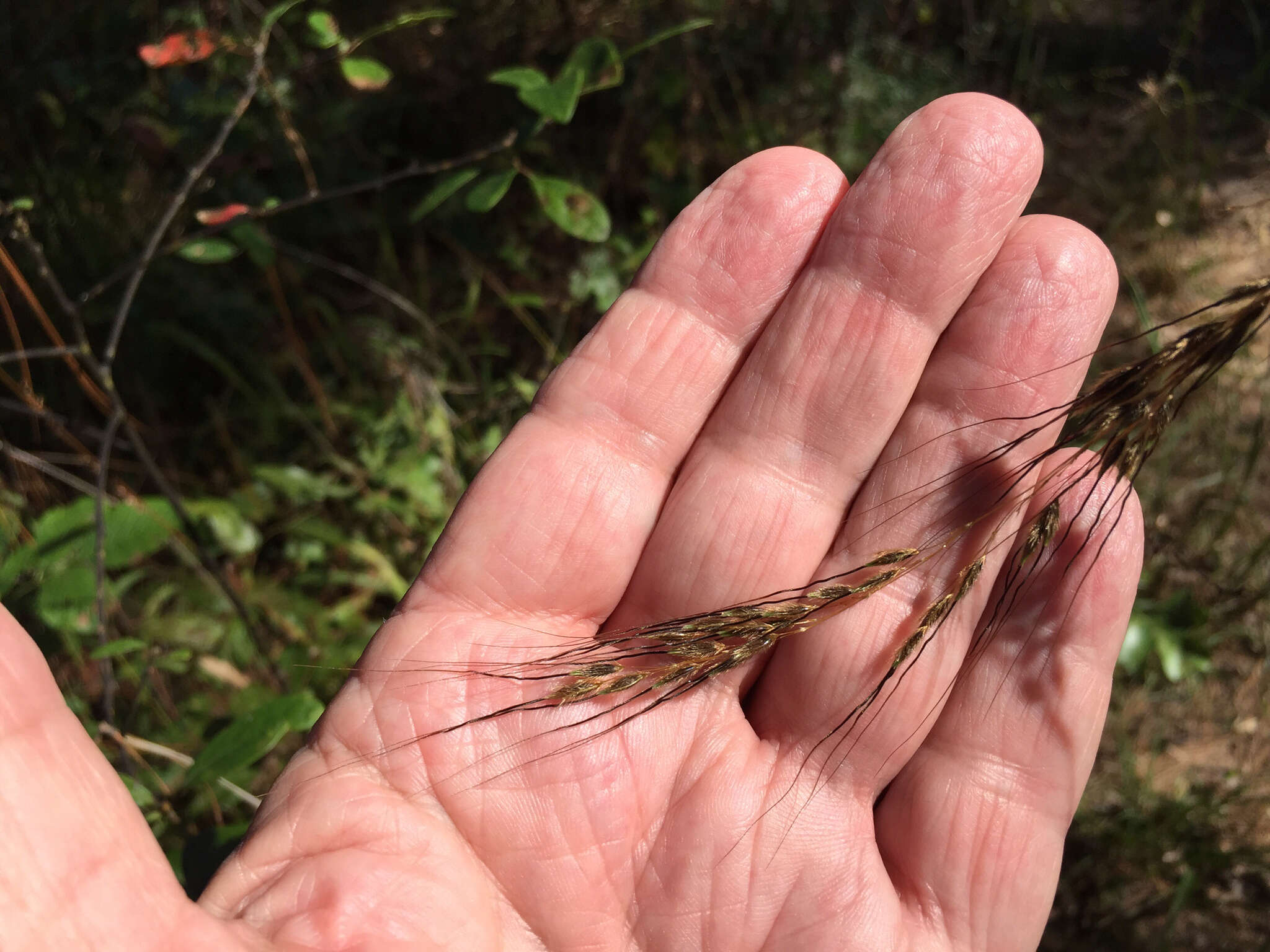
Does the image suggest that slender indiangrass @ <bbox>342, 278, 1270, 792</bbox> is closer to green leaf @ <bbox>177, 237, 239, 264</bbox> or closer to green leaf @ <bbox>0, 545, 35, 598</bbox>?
green leaf @ <bbox>0, 545, 35, 598</bbox>

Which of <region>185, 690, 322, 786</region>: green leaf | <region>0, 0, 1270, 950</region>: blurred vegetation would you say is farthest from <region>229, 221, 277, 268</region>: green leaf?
<region>185, 690, 322, 786</region>: green leaf

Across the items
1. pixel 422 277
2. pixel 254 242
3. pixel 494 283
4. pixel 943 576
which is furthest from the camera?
pixel 422 277

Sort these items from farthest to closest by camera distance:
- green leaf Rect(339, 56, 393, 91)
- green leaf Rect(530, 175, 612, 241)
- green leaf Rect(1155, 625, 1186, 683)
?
green leaf Rect(1155, 625, 1186, 683) → green leaf Rect(530, 175, 612, 241) → green leaf Rect(339, 56, 393, 91)

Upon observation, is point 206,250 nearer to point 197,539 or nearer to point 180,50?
point 180,50

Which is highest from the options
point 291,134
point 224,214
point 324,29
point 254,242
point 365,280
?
point 324,29

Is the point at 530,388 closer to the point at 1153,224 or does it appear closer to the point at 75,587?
the point at 75,587

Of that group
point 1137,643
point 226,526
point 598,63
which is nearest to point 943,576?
point 1137,643
